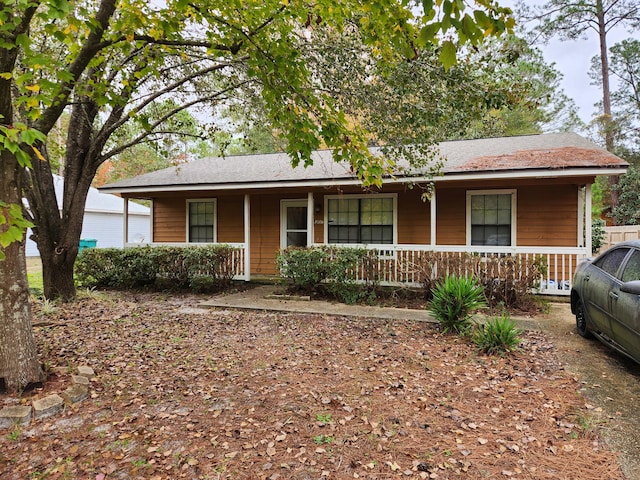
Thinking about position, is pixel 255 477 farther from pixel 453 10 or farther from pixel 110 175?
pixel 110 175

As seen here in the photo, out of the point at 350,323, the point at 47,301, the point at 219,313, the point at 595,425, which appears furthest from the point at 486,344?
the point at 47,301

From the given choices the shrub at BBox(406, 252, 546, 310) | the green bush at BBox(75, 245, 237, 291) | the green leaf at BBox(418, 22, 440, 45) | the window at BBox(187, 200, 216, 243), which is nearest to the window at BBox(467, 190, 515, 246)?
the shrub at BBox(406, 252, 546, 310)

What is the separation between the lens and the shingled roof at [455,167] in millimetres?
7453

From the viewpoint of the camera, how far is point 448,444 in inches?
112

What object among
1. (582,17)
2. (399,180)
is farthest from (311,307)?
(582,17)

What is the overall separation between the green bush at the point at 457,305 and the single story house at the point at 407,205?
2197mm

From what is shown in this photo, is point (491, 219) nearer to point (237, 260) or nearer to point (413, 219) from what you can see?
point (413, 219)

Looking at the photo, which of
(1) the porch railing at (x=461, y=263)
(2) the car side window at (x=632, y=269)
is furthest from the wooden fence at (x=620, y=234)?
(2) the car side window at (x=632, y=269)

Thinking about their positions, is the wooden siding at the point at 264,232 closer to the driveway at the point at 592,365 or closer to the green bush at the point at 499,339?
the driveway at the point at 592,365

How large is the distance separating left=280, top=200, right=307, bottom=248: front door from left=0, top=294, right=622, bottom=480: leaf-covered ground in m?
5.59

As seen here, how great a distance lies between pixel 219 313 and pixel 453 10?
6.41m

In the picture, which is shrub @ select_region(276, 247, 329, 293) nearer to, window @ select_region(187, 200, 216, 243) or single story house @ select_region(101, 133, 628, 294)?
single story house @ select_region(101, 133, 628, 294)

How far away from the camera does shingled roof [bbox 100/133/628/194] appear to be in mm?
7453

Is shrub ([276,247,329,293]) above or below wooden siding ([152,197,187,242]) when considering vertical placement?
below
